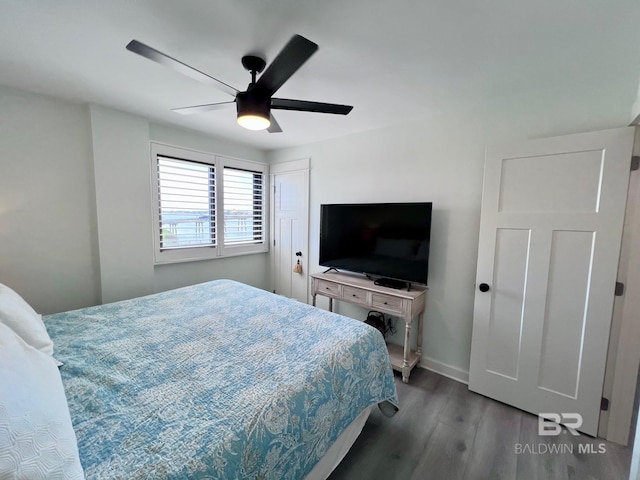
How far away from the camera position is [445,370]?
7.91 ft

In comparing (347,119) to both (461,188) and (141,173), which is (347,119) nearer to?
(461,188)

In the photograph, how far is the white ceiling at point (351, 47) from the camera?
121 cm

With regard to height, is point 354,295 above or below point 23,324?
below

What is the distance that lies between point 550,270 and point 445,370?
127 centimetres

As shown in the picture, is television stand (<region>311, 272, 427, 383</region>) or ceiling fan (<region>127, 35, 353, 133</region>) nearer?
ceiling fan (<region>127, 35, 353, 133</region>)

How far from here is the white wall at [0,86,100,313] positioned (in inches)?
81.1

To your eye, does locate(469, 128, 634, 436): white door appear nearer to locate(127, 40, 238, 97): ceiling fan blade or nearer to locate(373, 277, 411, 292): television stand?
locate(373, 277, 411, 292): television stand

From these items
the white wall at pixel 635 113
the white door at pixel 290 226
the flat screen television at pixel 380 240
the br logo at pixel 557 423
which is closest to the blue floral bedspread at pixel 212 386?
the flat screen television at pixel 380 240

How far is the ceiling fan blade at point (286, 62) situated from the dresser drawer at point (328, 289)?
6.20 feet

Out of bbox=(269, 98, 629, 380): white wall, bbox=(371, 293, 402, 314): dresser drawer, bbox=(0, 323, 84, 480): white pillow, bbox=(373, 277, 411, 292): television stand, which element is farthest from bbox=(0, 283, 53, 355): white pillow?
bbox=(269, 98, 629, 380): white wall

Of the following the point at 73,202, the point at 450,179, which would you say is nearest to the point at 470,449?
the point at 450,179

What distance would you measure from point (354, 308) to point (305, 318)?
1318 mm

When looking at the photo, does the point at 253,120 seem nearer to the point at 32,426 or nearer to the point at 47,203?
the point at 32,426

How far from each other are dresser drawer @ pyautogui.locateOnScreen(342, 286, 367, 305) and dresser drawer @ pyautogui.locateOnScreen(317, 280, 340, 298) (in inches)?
3.6
